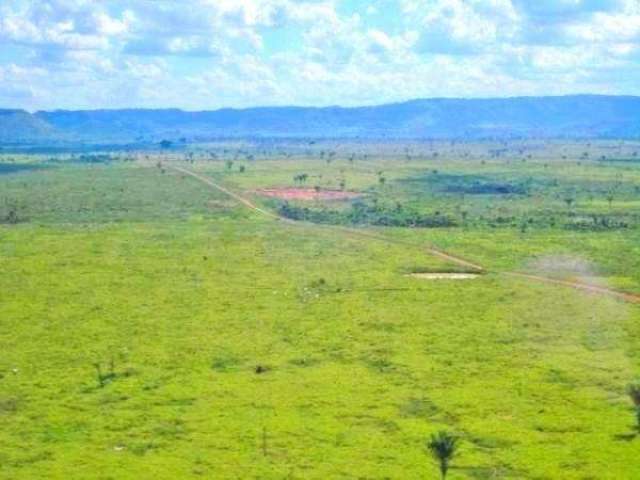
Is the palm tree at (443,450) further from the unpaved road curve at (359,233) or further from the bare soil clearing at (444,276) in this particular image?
the unpaved road curve at (359,233)

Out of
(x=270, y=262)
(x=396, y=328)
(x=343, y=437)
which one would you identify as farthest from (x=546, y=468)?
(x=270, y=262)

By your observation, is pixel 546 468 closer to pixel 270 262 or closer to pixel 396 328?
pixel 396 328

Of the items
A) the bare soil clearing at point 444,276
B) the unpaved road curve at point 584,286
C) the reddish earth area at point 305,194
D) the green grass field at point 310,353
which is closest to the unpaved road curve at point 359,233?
the green grass field at point 310,353

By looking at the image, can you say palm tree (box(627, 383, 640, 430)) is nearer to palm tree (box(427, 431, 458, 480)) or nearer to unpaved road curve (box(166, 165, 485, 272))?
palm tree (box(427, 431, 458, 480))

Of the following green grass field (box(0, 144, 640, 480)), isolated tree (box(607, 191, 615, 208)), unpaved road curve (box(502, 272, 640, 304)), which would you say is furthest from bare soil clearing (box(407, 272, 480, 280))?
isolated tree (box(607, 191, 615, 208))

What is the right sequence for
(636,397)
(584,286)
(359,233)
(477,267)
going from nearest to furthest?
(636,397), (584,286), (477,267), (359,233)

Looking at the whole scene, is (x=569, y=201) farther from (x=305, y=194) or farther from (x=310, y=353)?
(x=310, y=353)

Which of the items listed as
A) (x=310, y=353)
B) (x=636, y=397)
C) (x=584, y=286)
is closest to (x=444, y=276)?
(x=584, y=286)
